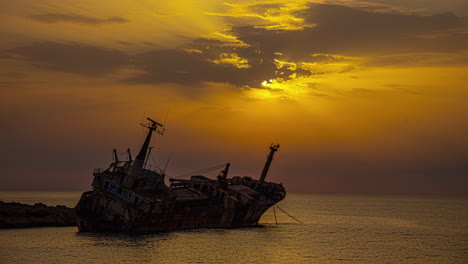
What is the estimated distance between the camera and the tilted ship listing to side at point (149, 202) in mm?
58062

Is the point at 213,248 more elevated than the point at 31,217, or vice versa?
the point at 31,217

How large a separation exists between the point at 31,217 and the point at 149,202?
25.2 m

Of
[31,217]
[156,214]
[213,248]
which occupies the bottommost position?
[213,248]

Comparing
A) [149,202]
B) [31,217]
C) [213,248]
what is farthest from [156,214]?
[31,217]

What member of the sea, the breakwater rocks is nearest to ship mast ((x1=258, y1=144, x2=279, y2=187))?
the sea

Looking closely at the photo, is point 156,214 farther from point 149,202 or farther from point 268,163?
point 268,163

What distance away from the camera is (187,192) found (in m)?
71.2

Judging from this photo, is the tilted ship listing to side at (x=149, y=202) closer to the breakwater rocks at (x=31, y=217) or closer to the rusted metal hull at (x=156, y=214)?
the rusted metal hull at (x=156, y=214)

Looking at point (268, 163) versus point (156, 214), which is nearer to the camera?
point (156, 214)

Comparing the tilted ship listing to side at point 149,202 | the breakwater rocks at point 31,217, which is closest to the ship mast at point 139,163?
the tilted ship listing to side at point 149,202

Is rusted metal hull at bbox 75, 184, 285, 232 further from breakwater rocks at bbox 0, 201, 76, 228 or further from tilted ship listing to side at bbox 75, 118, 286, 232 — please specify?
breakwater rocks at bbox 0, 201, 76, 228

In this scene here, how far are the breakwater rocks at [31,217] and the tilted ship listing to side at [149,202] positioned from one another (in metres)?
13.2

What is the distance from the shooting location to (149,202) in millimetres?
56875

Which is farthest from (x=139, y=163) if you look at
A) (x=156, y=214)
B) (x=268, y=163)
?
(x=268, y=163)
